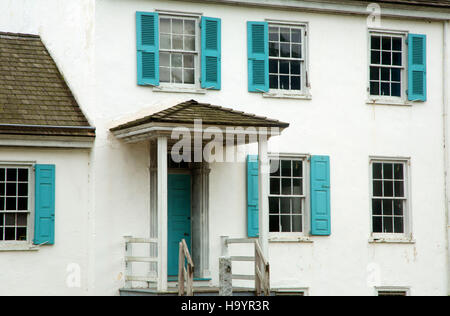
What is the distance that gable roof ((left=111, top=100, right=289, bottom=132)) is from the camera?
15969mm

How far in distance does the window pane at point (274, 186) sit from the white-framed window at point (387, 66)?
3.10m

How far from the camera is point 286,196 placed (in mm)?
18562

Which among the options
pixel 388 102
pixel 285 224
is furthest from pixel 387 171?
pixel 285 224

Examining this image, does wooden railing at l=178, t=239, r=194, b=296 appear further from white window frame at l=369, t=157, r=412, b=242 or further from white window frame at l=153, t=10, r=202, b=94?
white window frame at l=369, t=157, r=412, b=242

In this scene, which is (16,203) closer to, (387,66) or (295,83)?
(295,83)

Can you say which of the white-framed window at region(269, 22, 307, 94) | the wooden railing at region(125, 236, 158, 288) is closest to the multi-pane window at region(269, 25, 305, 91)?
the white-framed window at region(269, 22, 307, 94)

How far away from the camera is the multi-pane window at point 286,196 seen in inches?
731

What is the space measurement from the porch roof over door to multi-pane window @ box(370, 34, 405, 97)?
385 cm

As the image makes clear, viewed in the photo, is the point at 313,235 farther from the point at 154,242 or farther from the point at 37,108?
the point at 37,108

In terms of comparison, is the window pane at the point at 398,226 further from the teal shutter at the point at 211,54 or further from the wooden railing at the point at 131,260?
the wooden railing at the point at 131,260

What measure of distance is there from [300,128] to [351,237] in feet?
8.75

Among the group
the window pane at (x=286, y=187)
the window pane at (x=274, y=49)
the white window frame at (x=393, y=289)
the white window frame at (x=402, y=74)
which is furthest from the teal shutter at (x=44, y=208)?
the white window frame at (x=402, y=74)

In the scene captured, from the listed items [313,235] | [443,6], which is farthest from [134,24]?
[443,6]
